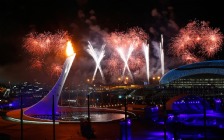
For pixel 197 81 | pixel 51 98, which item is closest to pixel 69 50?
pixel 51 98

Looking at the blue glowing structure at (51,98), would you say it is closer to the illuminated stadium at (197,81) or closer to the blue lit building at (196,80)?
the illuminated stadium at (197,81)

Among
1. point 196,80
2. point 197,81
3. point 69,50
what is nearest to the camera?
point 69,50

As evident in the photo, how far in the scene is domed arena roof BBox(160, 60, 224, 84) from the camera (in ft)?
224

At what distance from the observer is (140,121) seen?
29.5 m

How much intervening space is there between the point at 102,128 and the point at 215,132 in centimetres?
825

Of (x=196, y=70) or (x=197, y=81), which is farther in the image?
(x=196, y=70)

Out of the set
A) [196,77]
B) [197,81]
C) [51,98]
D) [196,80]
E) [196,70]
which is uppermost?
[196,70]

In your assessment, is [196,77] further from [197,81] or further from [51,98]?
[51,98]

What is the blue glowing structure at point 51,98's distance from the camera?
29.8 meters

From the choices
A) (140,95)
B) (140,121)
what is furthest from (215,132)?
(140,95)

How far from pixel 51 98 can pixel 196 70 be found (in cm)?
4723

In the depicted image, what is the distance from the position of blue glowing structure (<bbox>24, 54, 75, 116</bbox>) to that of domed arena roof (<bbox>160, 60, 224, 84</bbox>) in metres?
45.6

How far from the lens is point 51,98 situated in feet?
102

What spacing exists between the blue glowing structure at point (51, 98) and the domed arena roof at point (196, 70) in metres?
45.6
